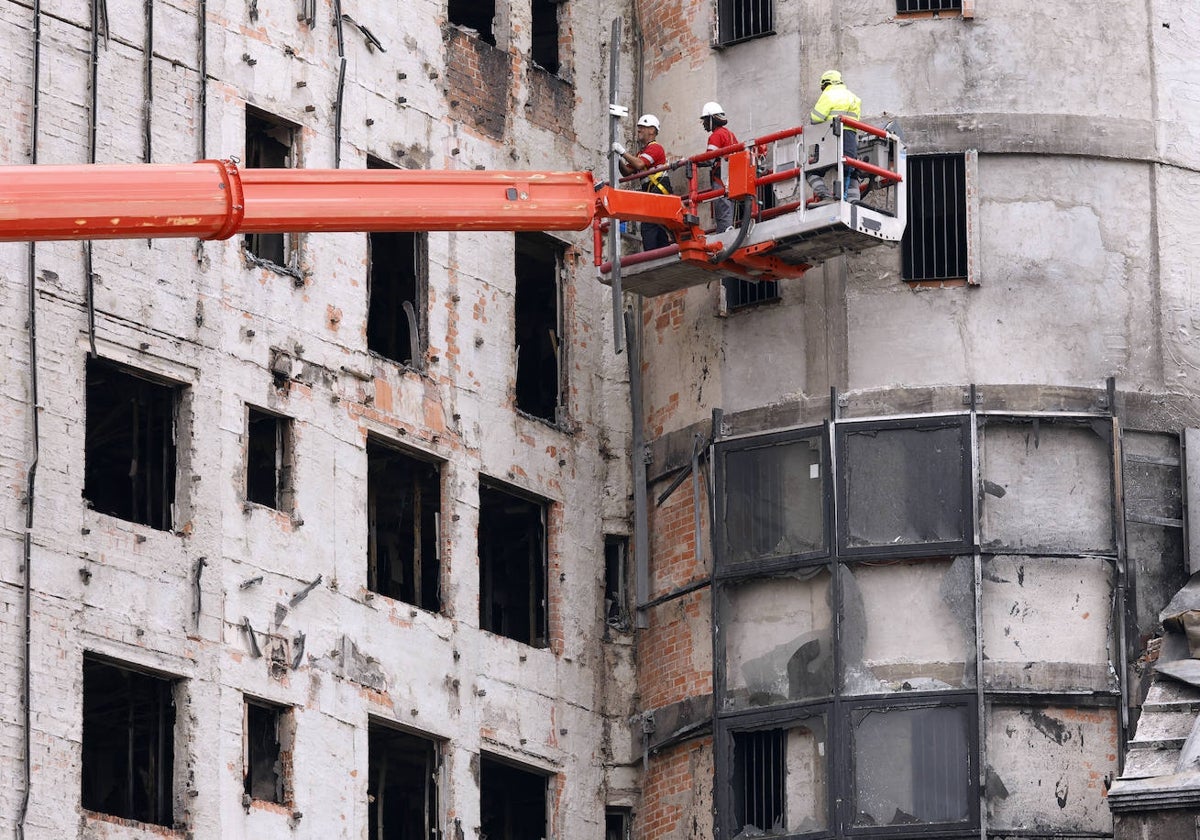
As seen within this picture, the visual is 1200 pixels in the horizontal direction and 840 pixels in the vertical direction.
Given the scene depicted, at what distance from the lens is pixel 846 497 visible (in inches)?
1433

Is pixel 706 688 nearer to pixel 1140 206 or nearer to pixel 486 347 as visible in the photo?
pixel 486 347

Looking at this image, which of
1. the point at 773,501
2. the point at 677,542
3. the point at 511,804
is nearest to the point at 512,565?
the point at 677,542

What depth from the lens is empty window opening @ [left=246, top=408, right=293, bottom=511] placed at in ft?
116

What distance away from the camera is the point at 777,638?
36.7 m

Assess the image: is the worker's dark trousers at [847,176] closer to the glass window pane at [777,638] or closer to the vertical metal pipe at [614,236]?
the vertical metal pipe at [614,236]

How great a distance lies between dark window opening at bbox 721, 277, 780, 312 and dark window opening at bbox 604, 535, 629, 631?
3.46m

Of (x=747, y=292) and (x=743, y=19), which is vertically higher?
(x=743, y=19)

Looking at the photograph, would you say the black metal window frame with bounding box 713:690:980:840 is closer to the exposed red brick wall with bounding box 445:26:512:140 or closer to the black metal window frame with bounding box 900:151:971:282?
the black metal window frame with bounding box 900:151:971:282

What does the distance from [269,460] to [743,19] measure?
335 inches

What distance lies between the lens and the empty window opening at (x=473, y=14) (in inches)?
1615

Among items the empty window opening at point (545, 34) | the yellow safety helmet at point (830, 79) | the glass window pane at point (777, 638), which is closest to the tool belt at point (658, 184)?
the yellow safety helmet at point (830, 79)

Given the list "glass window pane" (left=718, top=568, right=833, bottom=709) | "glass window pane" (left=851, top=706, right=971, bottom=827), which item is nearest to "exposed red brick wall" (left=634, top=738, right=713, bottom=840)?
"glass window pane" (left=718, top=568, right=833, bottom=709)

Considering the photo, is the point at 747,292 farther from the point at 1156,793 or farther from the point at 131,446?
the point at 1156,793

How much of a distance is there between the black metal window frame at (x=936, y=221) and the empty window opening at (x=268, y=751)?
911cm
